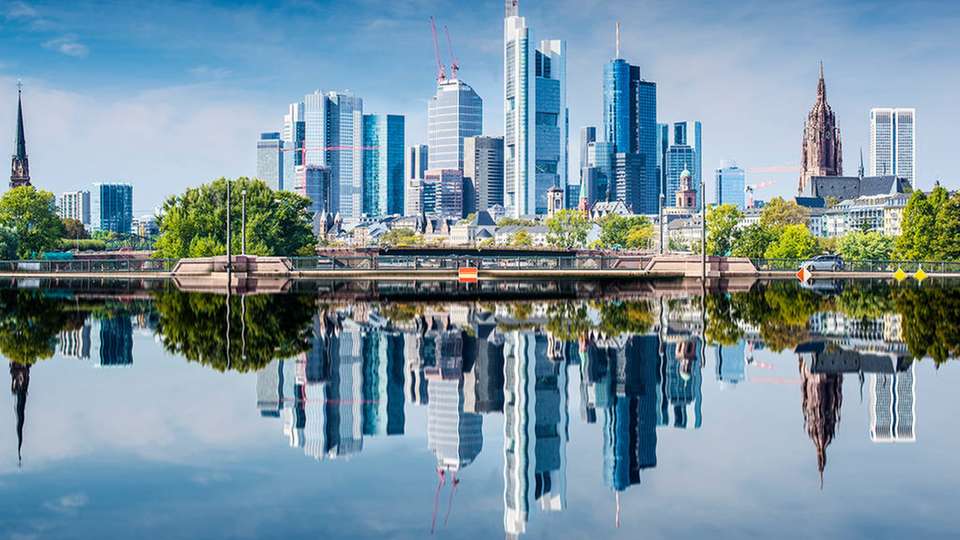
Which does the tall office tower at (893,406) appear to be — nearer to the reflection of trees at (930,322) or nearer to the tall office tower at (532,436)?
the reflection of trees at (930,322)

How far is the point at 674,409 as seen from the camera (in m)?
19.9

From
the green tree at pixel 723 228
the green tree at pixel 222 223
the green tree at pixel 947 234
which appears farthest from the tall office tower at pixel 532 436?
the green tree at pixel 723 228

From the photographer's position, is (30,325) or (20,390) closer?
(20,390)

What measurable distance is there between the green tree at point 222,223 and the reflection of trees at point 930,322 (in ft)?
233

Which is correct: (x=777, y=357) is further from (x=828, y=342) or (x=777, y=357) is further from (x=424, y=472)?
(x=424, y=472)

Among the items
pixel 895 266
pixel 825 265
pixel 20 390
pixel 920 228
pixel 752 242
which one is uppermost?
pixel 920 228

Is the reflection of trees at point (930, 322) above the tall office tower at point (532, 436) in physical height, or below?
above

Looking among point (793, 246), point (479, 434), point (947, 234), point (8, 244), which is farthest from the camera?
point (793, 246)

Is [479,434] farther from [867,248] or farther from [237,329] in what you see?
[867,248]

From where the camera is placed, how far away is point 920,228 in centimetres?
11944

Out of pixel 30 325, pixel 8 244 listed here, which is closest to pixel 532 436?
pixel 30 325

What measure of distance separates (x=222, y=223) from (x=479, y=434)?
100 m

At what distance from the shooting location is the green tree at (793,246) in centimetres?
14312

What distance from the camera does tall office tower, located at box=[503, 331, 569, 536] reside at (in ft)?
47.4
